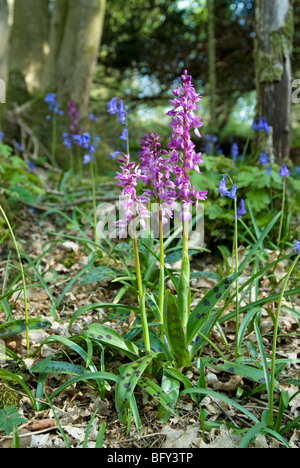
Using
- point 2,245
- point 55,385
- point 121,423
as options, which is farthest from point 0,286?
point 121,423

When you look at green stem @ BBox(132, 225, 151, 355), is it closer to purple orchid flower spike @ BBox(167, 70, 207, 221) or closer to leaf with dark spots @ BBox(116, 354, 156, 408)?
leaf with dark spots @ BBox(116, 354, 156, 408)

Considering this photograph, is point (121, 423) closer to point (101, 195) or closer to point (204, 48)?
point (101, 195)

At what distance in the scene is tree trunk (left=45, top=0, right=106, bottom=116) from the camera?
6172 millimetres

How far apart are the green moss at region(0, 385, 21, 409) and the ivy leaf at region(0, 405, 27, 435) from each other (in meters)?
0.06

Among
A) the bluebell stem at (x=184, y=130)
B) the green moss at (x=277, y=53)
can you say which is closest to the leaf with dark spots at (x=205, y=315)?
the bluebell stem at (x=184, y=130)

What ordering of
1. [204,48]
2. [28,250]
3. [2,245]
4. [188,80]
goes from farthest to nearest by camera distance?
[204,48], [28,250], [2,245], [188,80]

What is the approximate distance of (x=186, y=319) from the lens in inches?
75.5

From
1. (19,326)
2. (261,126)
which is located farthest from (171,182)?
(261,126)

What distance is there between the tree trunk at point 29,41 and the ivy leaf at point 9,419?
22.5ft

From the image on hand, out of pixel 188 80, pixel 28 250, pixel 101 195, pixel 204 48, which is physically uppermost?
pixel 204 48

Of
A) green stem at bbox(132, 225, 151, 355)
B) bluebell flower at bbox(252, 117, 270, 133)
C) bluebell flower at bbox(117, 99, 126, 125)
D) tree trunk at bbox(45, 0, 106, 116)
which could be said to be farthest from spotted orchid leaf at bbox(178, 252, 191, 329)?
tree trunk at bbox(45, 0, 106, 116)

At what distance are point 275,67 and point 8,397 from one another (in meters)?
3.56

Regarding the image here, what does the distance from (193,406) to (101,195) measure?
2.84 meters

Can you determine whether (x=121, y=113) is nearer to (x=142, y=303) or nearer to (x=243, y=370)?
(x=142, y=303)
